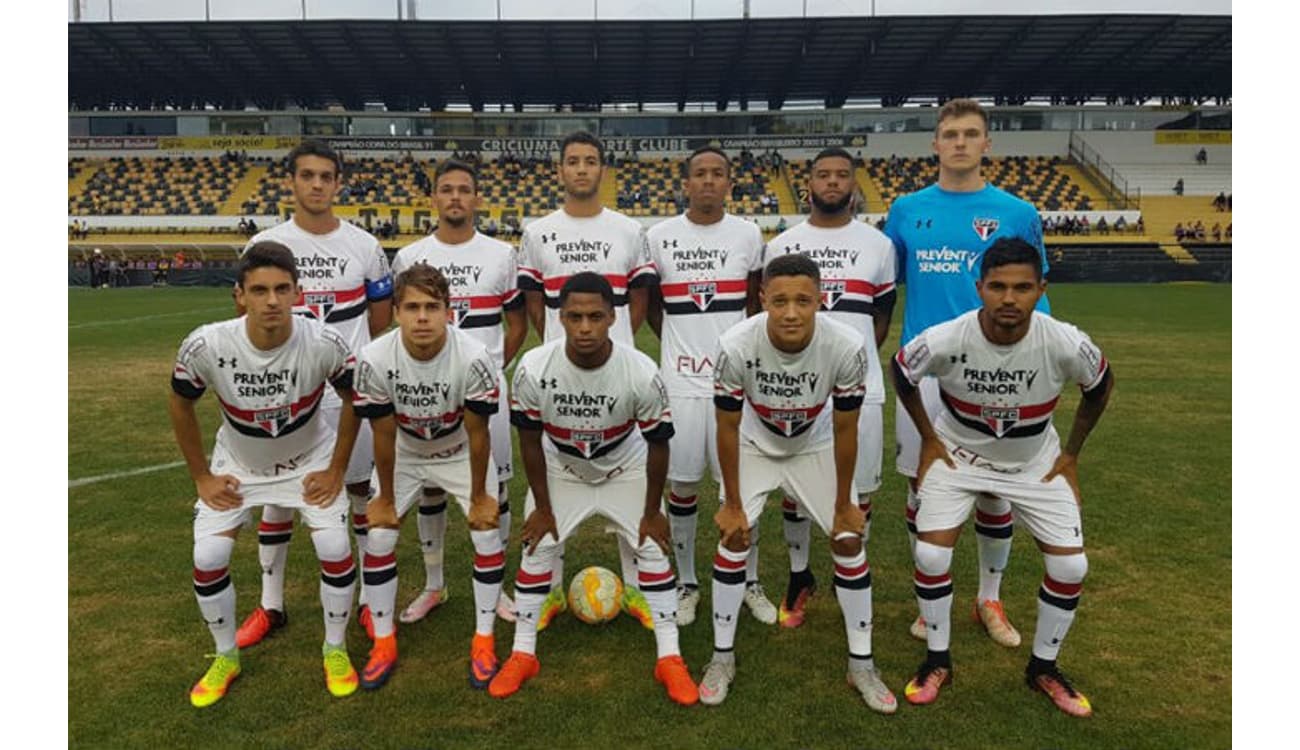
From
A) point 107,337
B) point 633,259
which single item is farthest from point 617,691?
point 107,337

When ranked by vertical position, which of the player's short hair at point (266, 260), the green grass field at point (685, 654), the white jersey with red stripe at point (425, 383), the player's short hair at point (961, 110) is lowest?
the green grass field at point (685, 654)

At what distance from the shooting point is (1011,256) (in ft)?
11.6

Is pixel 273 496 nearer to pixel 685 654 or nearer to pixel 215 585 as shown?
pixel 215 585

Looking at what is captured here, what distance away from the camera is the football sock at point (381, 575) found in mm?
4094

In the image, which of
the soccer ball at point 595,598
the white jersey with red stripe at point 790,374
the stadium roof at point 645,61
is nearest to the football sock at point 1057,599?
the white jersey with red stripe at point 790,374

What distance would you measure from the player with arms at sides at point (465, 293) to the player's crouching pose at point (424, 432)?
19.1 inches

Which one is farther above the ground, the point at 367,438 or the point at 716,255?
the point at 716,255

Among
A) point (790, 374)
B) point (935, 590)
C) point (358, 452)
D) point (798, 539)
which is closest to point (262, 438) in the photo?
point (358, 452)

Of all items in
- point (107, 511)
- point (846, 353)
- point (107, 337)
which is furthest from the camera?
point (107, 337)

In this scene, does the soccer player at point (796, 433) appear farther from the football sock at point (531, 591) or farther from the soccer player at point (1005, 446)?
the football sock at point (531, 591)

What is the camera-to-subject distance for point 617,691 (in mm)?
3875

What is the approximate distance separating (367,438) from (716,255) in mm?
2411

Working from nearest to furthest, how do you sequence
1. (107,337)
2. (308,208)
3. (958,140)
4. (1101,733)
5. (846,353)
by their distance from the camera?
1. (1101,733)
2. (846,353)
3. (958,140)
4. (308,208)
5. (107,337)

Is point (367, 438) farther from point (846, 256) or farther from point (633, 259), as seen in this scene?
point (846, 256)
